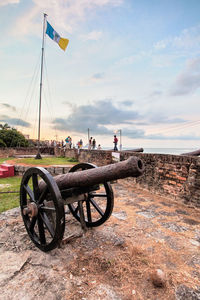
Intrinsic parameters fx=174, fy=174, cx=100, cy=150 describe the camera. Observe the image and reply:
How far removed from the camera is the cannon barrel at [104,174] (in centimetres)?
217

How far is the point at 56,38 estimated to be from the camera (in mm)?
12188

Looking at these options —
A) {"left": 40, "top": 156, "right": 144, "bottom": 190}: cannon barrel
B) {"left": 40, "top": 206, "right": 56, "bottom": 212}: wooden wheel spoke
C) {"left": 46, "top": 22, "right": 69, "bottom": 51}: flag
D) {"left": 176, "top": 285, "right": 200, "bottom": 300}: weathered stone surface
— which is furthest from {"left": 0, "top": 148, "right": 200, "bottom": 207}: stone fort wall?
{"left": 46, "top": 22, "right": 69, "bottom": 51}: flag

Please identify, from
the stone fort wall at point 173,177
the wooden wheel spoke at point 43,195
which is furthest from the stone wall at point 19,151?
the wooden wheel spoke at point 43,195

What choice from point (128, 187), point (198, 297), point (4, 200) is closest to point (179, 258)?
point (198, 297)

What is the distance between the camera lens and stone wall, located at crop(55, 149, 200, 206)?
4.82 meters

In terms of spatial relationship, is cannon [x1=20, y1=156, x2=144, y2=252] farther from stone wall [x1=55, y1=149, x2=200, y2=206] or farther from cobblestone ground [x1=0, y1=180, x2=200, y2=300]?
stone wall [x1=55, y1=149, x2=200, y2=206]

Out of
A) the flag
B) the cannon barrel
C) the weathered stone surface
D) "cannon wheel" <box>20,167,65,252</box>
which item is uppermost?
the flag

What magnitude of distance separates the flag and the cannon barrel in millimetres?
12227

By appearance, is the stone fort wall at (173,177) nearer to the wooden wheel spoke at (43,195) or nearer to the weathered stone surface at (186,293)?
the weathered stone surface at (186,293)

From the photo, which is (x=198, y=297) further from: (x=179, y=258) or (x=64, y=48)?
(x=64, y=48)

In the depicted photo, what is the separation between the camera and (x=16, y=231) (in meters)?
3.34

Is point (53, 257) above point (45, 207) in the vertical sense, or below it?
below

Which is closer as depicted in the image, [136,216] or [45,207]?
[45,207]

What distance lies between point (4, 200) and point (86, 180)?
4.14 meters
